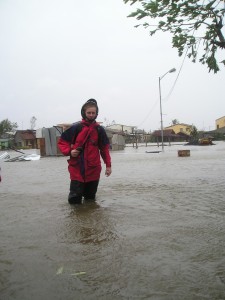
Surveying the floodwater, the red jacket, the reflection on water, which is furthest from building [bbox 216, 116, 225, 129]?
the reflection on water

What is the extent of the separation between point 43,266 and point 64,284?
1.13ft

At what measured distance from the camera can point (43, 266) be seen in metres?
2.27

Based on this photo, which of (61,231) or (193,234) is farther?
(61,231)

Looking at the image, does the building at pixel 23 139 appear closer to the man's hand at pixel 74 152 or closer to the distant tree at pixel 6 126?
the distant tree at pixel 6 126

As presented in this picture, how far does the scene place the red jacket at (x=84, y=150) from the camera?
177 inches

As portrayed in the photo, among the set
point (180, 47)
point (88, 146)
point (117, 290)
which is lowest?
point (117, 290)

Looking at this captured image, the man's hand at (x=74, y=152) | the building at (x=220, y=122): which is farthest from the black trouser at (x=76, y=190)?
the building at (x=220, y=122)

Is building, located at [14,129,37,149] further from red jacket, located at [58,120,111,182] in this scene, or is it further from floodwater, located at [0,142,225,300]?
floodwater, located at [0,142,225,300]

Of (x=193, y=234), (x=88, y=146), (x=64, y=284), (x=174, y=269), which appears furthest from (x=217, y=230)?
(x=88, y=146)

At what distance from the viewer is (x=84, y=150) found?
450 cm

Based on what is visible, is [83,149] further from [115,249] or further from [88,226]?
[115,249]

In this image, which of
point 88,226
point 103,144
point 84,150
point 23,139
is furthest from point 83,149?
point 23,139

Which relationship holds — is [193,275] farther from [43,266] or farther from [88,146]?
[88,146]

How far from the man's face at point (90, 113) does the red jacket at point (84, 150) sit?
0.10 metres
